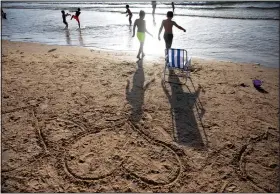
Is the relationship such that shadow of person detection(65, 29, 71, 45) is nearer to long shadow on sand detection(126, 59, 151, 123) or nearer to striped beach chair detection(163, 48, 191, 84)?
long shadow on sand detection(126, 59, 151, 123)

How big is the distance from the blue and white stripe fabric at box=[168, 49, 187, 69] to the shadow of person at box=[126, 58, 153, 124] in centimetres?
89

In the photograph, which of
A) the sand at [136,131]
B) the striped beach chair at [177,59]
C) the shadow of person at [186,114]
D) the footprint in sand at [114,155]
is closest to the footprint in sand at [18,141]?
the sand at [136,131]

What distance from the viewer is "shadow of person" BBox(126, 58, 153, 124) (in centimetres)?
523

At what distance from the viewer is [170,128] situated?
4.79m

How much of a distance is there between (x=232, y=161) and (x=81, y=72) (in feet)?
17.2

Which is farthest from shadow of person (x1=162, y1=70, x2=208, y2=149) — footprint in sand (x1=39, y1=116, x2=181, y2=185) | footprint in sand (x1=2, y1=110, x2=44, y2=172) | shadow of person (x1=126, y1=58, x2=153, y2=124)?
footprint in sand (x1=2, y1=110, x2=44, y2=172)

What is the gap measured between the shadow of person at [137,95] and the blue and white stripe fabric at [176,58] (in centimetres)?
89

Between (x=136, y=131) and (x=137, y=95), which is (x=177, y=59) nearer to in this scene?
(x=137, y=95)

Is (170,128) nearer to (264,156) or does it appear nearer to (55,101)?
(264,156)

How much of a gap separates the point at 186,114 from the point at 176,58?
6.31 feet

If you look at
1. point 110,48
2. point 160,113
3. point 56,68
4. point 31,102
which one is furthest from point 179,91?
point 110,48

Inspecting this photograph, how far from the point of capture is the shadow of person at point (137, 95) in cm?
523

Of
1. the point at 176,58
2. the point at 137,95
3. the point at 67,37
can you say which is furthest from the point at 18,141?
the point at 67,37

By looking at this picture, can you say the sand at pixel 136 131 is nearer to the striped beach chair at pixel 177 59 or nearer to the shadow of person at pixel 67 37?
the striped beach chair at pixel 177 59
